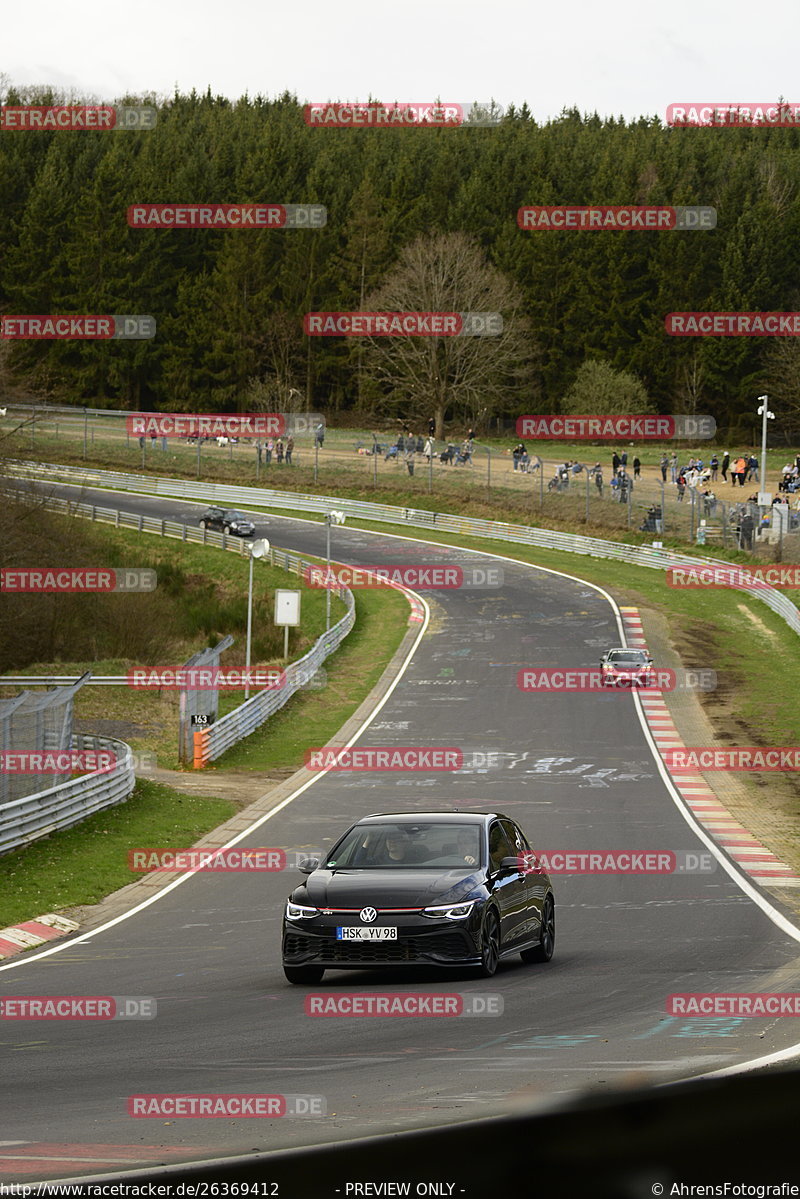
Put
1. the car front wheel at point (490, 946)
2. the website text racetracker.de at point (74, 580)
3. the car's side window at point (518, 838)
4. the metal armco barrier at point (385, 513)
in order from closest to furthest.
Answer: the car front wheel at point (490, 946) < the car's side window at point (518, 838) < the website text racetracker.de at point (74, 580) < the metal armco barrier at point (385, 513)

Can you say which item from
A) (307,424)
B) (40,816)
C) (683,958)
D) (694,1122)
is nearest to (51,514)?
(307,424)

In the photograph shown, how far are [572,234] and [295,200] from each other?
81.9 feet

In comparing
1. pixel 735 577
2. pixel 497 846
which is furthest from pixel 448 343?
pixel 497 846

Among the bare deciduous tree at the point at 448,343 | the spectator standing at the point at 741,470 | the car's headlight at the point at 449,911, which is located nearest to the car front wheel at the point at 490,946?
the car's headlight at the point at 449,911

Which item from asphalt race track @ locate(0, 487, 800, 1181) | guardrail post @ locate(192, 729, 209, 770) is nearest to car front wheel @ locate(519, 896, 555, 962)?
asphalt race track @ locate(0, 487, 800, 1181)

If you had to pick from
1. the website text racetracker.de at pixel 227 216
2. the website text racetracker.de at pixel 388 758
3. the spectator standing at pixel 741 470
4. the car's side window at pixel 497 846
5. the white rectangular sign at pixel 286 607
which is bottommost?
the website text racetracker.de at pixel 388 758

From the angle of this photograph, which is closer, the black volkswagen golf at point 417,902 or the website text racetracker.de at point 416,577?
the black volkswagen golf at point 417,902

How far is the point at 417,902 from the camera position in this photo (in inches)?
489

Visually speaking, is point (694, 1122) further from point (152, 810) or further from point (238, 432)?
point (238, 432)

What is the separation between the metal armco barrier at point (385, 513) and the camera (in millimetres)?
67688

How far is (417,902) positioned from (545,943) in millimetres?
2170

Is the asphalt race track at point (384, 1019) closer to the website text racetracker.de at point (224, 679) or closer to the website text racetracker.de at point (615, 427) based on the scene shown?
the website text racetracker.de at point (224, 679)

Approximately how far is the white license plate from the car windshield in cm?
108

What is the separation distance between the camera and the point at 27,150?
428 ft
